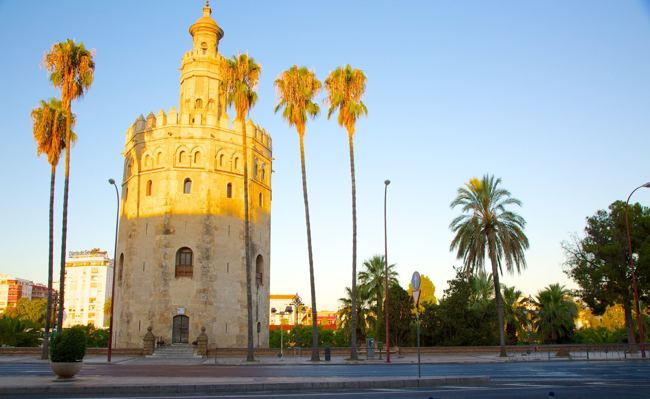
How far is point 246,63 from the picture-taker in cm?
3316

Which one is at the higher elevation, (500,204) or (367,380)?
(500,204)

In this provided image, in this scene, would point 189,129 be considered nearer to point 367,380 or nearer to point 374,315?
point 374,315

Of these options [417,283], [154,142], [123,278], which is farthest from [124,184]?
[417,283]

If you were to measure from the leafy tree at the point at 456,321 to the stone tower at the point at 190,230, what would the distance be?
12.7 m

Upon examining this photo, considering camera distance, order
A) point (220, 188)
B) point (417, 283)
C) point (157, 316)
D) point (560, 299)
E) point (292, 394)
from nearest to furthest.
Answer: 1. point (292, 394)
2. point (417, 283)
3. point (157, 316)
4. point (220, 188)
5. point (560, 299)

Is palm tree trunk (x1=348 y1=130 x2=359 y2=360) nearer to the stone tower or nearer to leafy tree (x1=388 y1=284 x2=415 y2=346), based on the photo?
leafy tree (x1=388 y1=284 x2=415 y2=346)

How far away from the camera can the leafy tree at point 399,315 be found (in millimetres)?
39719

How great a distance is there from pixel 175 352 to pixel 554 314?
30241mm

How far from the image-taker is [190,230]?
128ft

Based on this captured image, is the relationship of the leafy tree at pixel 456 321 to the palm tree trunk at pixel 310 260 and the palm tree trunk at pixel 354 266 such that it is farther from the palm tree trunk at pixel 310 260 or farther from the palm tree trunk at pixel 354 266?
the palm tree trunk at pixel 310 260

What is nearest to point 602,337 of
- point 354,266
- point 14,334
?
point 354,266

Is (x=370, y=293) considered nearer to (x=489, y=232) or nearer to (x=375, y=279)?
(x=375, y=279)

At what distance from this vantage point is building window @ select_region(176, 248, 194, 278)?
1522 inches

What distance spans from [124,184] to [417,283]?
3368 centimetres
